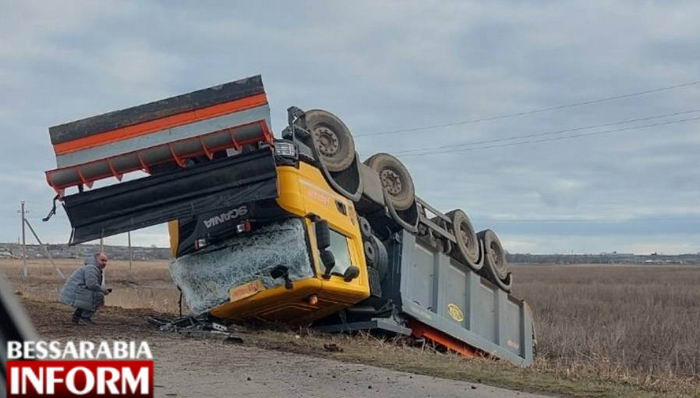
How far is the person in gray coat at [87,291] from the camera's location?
10.8 m

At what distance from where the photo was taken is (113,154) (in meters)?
9.02

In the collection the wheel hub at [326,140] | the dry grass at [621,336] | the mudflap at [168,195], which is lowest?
the dry grass at [621,336]

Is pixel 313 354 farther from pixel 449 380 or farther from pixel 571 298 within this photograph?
pixel 571 298

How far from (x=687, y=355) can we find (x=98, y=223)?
1118 cm

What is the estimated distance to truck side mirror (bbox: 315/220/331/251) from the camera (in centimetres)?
954

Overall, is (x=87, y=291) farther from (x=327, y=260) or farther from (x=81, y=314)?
(x=327, y=260)

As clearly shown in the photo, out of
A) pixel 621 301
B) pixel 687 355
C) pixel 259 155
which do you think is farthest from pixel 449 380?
pixel 621 301

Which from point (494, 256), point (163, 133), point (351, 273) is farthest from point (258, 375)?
point (494, 256)

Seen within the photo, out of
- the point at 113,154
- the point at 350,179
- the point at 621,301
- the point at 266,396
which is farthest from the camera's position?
the point at 621,301

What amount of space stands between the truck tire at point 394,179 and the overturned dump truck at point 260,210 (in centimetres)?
2

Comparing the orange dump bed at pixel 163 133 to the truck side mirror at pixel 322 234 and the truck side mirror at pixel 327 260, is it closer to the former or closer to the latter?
the truck side mirror at pixel 322 234

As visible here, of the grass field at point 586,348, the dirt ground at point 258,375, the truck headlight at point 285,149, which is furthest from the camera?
the truck headlight at point 285,149

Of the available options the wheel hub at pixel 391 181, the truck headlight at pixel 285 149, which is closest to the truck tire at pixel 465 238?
the wheel hub at pixel 391 181

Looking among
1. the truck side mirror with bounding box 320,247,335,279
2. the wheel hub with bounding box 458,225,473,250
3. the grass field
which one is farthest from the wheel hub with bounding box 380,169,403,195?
the truck side mirror with bounding box 320,247,335,279
